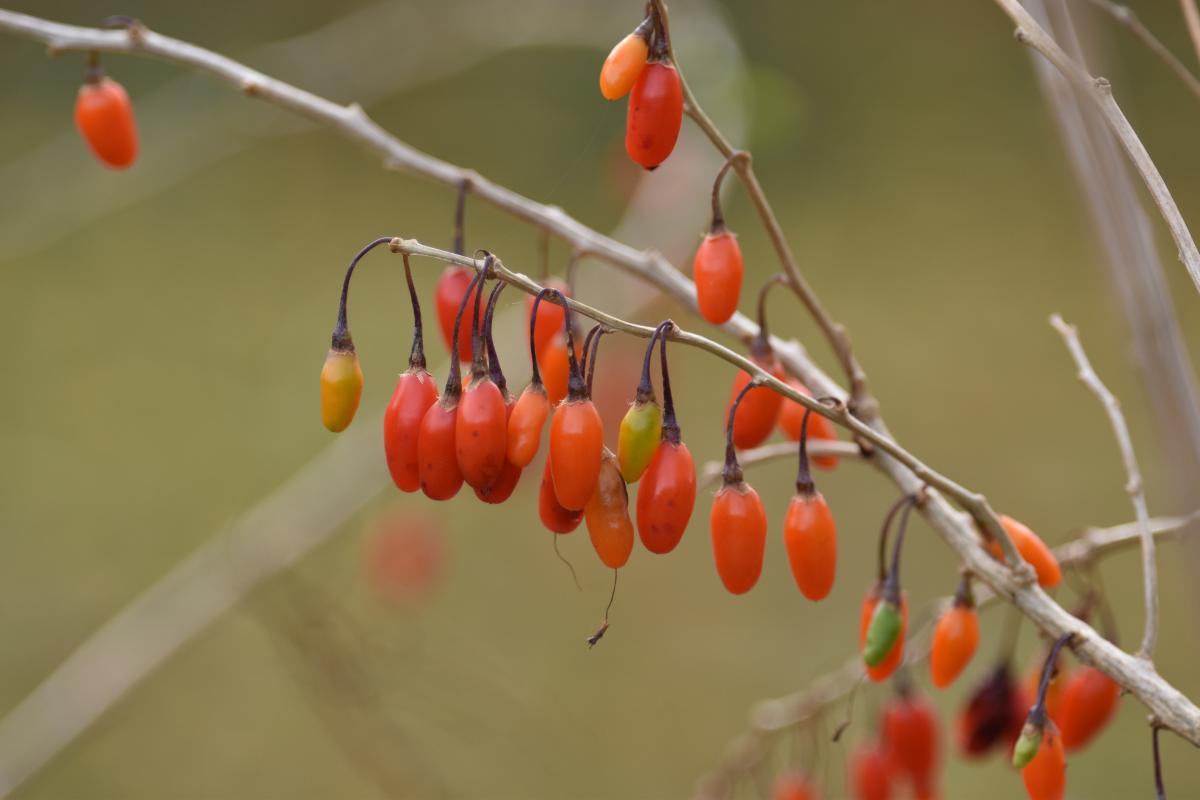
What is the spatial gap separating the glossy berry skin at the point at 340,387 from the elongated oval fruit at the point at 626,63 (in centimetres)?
16

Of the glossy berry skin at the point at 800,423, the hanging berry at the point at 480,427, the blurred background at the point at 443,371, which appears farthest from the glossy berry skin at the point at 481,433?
the blurred background at the point at 443,371

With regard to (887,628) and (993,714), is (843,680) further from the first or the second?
(887,628)

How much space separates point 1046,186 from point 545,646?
1.57 metres

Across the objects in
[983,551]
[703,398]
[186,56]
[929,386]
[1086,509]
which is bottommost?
[1086,509]

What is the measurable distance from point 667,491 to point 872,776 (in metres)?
0.42

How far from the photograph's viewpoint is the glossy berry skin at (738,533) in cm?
48

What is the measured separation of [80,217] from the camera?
2.60 metres

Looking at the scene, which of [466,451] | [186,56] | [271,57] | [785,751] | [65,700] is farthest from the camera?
[271,57]

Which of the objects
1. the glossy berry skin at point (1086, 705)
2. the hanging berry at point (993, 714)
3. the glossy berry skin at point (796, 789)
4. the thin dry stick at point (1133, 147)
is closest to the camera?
the thin dry stick at point (1133, 147)

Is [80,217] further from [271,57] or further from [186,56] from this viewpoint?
[186,56]

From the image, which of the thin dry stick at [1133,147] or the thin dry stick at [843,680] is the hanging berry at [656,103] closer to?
the thin dry stick at [1133,147]

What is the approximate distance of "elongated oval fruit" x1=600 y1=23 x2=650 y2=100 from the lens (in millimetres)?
490

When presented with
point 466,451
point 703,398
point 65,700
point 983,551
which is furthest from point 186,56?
point 703,398

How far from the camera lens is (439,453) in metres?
Result: 0.45
